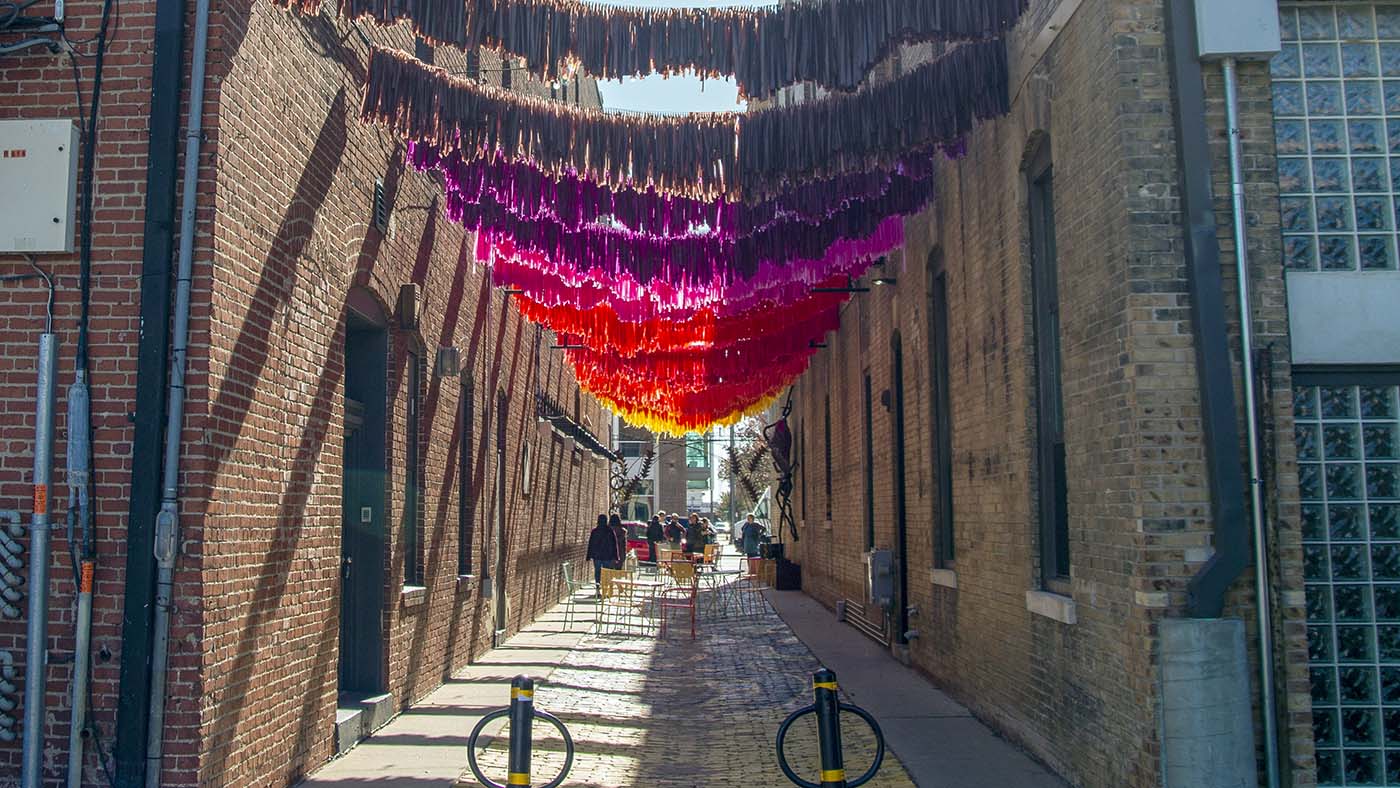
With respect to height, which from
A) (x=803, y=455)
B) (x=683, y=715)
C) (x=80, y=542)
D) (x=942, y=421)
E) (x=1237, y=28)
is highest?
(x=1237, y=28)

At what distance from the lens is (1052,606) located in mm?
7660

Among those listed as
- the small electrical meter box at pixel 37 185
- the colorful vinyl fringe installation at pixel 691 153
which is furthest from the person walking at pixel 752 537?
the small electrical meter box at pixel 37 185

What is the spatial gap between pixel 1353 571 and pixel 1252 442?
3.19ft

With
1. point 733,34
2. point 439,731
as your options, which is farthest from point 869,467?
point 733,34

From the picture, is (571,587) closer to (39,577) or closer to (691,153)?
(691,153)

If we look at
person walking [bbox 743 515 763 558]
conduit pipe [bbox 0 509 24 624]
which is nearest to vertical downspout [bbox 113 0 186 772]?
conduit pipe [bbox 0 509 24 624]

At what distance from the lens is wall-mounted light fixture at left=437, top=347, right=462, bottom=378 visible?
11.4 metres

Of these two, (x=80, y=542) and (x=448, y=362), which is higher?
(x=448, y=362)

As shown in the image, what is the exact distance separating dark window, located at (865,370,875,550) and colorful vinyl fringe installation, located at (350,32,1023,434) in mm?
4154

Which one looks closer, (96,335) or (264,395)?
(96,335)

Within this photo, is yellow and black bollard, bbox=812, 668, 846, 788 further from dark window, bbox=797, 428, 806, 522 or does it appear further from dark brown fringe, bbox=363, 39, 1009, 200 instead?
dark window, bbox=797, 428, 806, 522

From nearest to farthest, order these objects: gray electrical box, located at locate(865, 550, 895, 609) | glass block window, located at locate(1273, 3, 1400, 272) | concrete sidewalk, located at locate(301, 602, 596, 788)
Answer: glass block window, located at locate(1273, 3, 1400, 272) < concrete sidewalk, located at locate(301, 602, 596, 788) < gray electrical box, located at locate(865, 550, 895, 609)

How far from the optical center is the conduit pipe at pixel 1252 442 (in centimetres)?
596

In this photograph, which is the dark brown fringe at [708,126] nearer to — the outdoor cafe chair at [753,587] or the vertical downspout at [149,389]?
the vertical downspout at [149,389]
